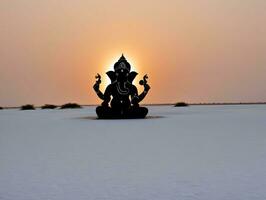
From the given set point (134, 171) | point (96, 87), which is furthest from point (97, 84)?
point (134, 171)

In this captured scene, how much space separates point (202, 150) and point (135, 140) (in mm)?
2613

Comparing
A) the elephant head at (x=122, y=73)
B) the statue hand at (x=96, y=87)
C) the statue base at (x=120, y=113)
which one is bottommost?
the statue base at (x=120, y=113)

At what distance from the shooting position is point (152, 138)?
12289 millimetres

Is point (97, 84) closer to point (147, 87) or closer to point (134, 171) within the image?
point (147, 87)

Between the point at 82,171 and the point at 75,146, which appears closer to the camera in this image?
the point at 82,171

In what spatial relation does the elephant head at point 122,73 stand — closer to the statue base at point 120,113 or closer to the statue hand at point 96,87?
the statue hand at point 96,87

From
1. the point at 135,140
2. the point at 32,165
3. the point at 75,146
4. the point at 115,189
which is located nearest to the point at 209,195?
the point at 115,189

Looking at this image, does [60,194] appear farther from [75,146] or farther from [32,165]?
[75,146]

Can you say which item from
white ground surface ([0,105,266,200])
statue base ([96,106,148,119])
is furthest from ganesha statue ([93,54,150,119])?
white ground surface ([0,105,266,200])

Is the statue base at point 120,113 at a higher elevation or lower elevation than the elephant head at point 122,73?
lower

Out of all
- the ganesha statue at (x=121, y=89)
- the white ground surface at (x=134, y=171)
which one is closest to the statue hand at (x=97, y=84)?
the ganesha statue at (x=121, y=89)

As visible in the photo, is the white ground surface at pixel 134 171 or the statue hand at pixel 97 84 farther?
the statue hand at pixel 97 84

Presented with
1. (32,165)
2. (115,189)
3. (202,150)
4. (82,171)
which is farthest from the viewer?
(202,150)

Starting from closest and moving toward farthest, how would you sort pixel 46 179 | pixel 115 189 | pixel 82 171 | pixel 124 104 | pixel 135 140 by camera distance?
1. pixel 115 189
2. pixel 46 179
3. pixel 82 171
4. pixel 135 140
5. pixel 124 104
